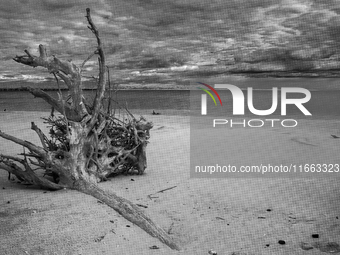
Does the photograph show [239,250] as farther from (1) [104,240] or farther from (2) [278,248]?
(1) [104,240]

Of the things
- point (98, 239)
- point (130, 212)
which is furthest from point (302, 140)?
point (98, 239)

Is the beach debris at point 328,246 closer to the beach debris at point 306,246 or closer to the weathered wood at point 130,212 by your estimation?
the beach debris at point 306,246

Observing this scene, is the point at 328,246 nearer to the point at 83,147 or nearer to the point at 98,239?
the point at 98,239

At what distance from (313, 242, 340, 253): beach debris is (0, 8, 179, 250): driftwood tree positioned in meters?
1.64

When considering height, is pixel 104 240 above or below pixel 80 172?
below

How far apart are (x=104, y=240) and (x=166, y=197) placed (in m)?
1.90

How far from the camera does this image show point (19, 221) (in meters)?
3.37

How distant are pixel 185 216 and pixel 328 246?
5.78ft

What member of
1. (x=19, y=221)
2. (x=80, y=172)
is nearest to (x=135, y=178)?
(x=80, y=172)

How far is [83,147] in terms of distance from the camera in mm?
4805

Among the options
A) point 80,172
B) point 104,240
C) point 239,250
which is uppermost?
point 80,172

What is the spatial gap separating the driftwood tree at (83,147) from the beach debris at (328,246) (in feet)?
5.39

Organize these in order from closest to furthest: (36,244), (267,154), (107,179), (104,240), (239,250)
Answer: (36,244) < (104,240) < (239,250) < (107,179) < (267,154)

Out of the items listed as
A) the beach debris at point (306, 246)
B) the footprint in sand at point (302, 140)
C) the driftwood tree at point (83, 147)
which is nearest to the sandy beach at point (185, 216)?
the beach debris at point (306, 246)
